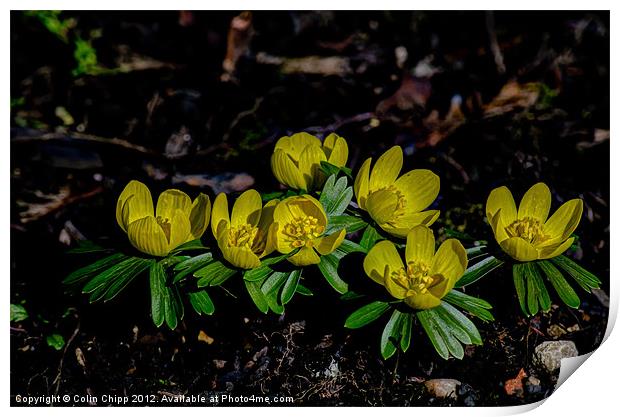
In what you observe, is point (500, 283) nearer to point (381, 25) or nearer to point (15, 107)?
point (381, 25)

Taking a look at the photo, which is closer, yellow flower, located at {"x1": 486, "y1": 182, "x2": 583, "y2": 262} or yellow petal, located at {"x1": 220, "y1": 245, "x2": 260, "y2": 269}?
yellow petal, located at {"x1": 220, "y1": 245, "x2": 260, "y2": 269}

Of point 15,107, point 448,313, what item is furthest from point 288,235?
point 15,107

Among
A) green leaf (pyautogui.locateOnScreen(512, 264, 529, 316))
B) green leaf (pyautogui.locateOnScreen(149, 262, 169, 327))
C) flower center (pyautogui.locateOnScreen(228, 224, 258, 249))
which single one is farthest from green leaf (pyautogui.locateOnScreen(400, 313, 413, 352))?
green leaf (pyautogui.locateOnScreen(149, 262, 169, 327))

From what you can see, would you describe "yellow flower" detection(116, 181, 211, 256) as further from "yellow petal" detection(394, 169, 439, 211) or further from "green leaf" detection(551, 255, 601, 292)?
"green leaf" detection(551, 255, 601, 292)

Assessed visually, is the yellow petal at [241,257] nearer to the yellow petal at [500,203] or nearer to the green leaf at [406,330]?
the green leaf at [406,330]

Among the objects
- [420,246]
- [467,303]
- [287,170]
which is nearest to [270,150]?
[287,170]

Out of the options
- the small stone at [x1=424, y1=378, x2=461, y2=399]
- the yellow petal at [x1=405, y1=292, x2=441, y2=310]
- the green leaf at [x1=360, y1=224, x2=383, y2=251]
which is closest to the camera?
the yellow petal at [x1=405, y1=292, x2=441, y2=310]

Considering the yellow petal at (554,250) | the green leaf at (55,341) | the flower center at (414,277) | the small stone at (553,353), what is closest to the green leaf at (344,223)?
the flower center at (414,277)
